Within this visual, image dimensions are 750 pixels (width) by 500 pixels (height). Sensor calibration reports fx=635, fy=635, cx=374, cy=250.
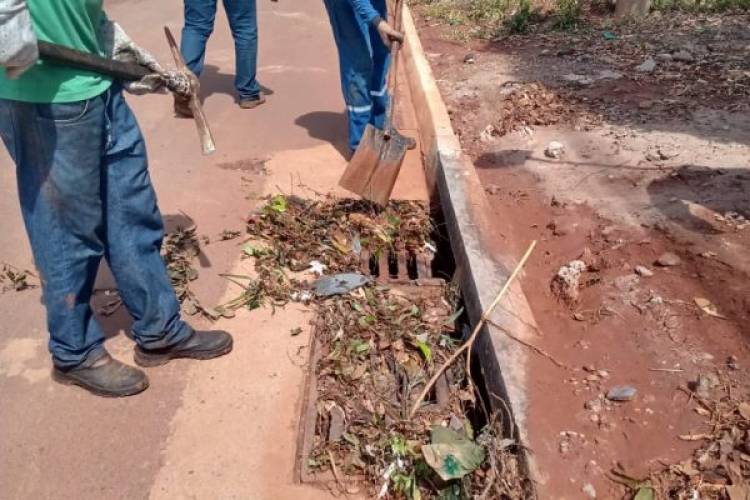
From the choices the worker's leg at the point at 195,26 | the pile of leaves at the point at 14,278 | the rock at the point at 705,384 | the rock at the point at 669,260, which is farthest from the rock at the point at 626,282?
the worker's leg at the point at 195,26

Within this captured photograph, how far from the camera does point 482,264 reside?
321cm

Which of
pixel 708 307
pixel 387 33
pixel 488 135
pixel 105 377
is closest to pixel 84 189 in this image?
pixel 105 377

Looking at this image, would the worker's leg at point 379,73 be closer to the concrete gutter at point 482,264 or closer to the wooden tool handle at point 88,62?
the concrete gutter at point 482,264

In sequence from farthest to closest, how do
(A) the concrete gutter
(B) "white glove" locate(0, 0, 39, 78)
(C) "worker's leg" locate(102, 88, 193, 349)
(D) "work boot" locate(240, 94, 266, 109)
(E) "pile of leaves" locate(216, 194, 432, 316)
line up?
1. (D) "work boot" locate(240, 94, 266, 109)
2. (E) "pile of leaves" locate(216, 194, 432, 316)
3. (A) the concrete gutter
4. (C) "worker's leg" locate(102, 88, 193, 349)
5. (B) "white glove" locate(0, 0, 39, 78)

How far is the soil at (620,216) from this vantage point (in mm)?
2363

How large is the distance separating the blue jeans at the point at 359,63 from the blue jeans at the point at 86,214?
220cm

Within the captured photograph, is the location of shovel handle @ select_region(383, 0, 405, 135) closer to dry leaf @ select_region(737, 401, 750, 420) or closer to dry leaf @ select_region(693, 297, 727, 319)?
dry leaf @ select_region(693, 297, 727, 319)

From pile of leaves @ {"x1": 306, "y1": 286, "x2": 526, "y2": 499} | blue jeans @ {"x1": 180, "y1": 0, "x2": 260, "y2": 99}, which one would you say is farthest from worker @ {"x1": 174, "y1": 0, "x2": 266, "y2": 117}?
pile of leaves @ {"x1": 306, "y1": 286, "x2": 526, "y2": 499}

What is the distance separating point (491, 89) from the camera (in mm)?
5871

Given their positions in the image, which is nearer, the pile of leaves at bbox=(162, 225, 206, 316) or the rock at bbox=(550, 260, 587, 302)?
the rock at bbox=(550, 260, 587, 302)

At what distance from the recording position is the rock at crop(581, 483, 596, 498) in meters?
2.13

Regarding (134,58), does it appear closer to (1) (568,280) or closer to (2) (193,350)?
(2) (193,350)

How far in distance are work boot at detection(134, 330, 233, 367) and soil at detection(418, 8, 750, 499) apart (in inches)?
53.8

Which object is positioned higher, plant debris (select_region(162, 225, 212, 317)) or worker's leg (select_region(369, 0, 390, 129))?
worker's leg (select_region(369, 0, 390, 129))
